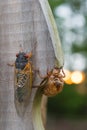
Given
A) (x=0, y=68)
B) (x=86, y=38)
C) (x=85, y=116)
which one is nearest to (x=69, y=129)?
(x=85, y=116)

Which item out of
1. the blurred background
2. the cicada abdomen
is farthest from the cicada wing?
the blurred background

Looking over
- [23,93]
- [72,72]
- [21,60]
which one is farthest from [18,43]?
[72,72]

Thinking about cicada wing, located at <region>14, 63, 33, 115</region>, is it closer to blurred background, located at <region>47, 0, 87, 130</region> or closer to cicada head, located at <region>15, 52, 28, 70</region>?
cicada head, located at <region>15, 52, 28, 70</region>

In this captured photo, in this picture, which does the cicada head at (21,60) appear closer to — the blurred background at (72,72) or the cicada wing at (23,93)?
the cicada wing at (23,93)

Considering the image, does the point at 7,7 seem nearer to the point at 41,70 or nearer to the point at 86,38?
the point at 41,70

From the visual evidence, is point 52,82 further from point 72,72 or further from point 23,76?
point 72,72

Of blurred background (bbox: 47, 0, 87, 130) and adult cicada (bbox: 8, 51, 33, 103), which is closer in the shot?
adult cicada (bbox: 8, 51, 33, 103)

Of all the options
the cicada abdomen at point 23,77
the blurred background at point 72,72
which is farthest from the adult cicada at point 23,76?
the blurred background at point 72,72
